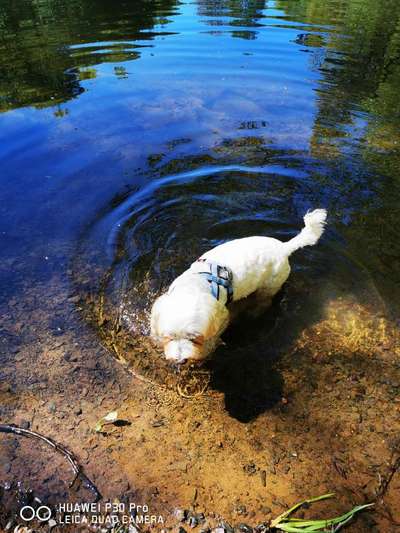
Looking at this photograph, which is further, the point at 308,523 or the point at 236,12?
the point at 236,12

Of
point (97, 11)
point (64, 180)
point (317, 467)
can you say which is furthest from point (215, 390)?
point (97, 11)

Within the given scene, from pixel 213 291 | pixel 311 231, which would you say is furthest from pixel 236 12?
pixel 213 291

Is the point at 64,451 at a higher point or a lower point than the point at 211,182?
lower

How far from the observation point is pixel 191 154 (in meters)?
7.32

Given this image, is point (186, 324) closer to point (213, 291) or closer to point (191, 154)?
point (213, 291)

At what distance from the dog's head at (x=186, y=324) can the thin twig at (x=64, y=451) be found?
1.06 metres

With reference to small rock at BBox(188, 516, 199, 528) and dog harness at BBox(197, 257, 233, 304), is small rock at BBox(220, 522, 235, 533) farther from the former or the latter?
dog harness at BBox(197, 257, 233, 304)

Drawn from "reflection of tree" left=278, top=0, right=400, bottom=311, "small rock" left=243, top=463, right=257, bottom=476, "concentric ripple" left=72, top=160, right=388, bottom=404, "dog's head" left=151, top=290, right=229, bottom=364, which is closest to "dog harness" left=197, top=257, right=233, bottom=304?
"dog's head" left=151, top=290, right=229, bottom=364

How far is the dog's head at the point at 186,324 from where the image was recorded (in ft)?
10.6

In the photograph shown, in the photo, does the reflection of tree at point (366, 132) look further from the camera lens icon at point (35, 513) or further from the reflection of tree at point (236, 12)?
the camera lens icon at point (35, 513)

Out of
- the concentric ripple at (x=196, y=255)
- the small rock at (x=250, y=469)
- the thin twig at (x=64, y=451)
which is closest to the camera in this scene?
the thin twig at (x=64, y=451)

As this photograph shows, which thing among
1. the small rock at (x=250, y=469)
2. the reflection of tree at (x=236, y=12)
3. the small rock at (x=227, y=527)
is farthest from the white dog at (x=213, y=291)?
the reflection of tree at (x=236, y=12)

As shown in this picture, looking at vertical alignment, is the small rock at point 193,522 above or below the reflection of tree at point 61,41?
below

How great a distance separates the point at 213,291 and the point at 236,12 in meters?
20.3
